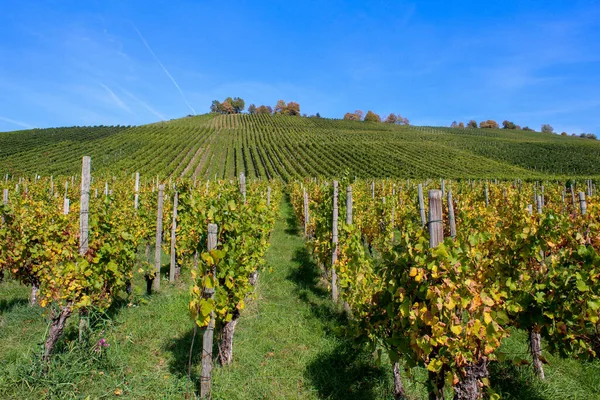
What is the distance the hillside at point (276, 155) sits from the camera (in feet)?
122

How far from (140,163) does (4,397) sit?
37447 mm

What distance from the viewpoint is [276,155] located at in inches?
1833

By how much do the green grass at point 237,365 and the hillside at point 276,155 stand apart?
31.1m

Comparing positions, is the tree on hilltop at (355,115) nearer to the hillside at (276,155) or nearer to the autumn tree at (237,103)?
the autumn tree at (237,103)

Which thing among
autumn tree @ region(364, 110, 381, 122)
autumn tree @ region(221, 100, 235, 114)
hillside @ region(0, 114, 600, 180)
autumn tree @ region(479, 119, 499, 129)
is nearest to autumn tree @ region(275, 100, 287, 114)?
autumn tree @ region(221, 100, 235, 114)

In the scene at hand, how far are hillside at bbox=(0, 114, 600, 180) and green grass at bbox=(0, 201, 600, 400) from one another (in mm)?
31147

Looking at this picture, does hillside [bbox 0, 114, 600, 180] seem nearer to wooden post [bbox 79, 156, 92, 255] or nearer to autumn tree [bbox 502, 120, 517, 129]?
wooden post [bbox 79, 156, 92, 255]

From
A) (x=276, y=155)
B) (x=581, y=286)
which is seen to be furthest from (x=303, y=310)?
(x=276, y=155)

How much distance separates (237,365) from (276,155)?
43085 millimetres

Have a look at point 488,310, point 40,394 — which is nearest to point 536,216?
point 488,310

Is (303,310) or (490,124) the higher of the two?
(490,124)

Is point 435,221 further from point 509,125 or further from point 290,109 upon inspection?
point 509,125

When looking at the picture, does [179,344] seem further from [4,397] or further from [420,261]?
[420,261]

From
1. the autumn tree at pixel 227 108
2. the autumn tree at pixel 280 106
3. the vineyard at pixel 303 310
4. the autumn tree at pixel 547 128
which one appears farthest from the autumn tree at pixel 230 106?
the vineyard at pixel 303 310
